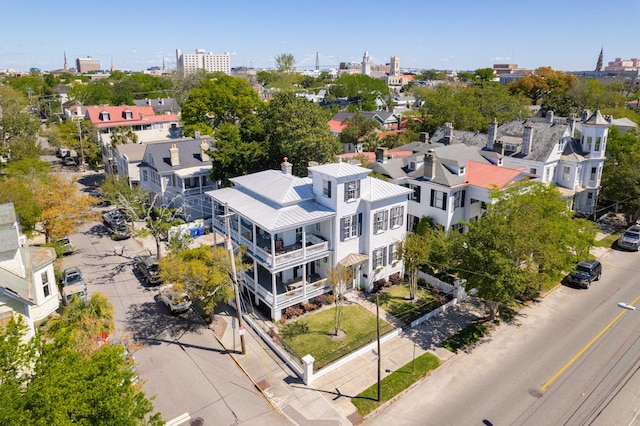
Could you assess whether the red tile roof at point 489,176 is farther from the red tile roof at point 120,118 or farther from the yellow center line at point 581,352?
the red tile roof at point 120,118

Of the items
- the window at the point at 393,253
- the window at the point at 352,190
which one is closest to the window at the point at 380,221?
the window at the point at 393,253

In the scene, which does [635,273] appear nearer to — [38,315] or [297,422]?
[297,422]

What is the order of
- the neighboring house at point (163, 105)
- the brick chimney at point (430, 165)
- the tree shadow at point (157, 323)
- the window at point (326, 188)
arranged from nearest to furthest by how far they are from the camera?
the tree shadow at point (157, 323)
the window at point (326, 188)
the brick chimney at point (430, 165)
the neighboring house at point (163, 105)

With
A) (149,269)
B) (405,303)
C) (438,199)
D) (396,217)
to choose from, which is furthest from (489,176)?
(149,269)

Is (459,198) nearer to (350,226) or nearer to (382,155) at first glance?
(382,155)

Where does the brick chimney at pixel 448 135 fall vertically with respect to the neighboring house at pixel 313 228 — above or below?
above

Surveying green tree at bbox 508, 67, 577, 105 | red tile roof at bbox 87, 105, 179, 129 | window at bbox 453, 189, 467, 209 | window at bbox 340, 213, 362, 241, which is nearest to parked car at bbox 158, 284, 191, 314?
window at bbox 340, 213, 362, 241
